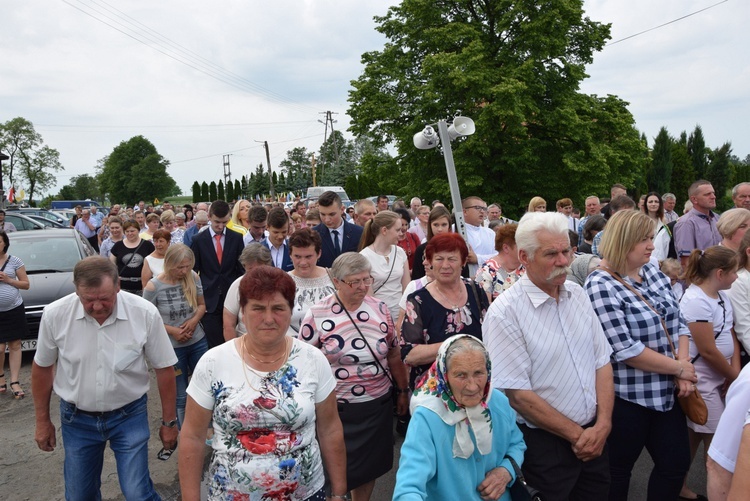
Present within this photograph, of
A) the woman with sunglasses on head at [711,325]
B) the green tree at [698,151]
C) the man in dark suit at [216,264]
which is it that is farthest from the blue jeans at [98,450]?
the green tree at [698,151]

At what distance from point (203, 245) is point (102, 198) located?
4499 inches

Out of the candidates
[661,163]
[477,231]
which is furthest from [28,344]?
[661,163]

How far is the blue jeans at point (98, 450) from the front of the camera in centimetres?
329

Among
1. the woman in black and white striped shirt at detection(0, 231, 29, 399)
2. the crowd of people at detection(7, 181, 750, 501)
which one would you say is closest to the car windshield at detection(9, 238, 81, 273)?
the woman in black and white striped shirt at detection(0, 231, 29, 399)

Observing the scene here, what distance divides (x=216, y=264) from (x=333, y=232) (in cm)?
140

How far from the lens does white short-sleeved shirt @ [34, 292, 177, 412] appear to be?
3.24 metres

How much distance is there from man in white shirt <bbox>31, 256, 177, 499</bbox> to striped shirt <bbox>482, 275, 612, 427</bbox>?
2.17m

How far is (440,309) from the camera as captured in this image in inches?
139

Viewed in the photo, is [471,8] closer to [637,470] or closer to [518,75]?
[518,75]

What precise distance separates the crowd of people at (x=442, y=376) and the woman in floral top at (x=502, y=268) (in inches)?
0.7

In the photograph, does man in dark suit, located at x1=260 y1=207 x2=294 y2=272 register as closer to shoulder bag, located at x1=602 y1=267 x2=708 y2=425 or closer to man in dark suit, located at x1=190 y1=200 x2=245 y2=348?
man in dark suit, located at x1=190 y1=200 x2=245 y2=348

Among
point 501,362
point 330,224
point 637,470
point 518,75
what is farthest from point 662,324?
point 518,75

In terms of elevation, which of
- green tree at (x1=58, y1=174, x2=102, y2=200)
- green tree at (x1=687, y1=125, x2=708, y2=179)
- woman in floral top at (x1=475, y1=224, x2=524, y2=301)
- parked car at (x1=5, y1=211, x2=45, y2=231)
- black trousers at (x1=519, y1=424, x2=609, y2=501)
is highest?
green tree at (x1=58, y1=174, x2=102, y2=200)

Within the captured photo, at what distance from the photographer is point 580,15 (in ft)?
72.6
